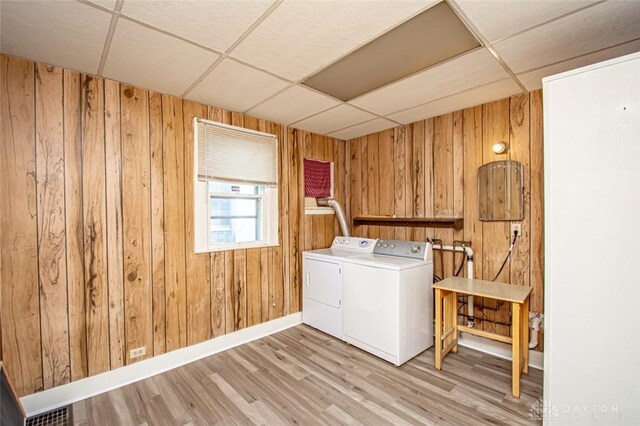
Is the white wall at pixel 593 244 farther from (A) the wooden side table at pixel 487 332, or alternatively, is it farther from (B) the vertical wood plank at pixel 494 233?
(B) the vertical wood plank at pixel 494 233

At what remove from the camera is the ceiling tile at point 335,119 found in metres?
2.91

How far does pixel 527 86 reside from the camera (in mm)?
2348

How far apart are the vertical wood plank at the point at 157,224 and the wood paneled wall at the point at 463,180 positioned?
2407 millimetres

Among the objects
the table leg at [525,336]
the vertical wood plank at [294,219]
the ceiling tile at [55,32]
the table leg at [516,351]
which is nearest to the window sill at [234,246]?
the vertical wood plank at [294,219]

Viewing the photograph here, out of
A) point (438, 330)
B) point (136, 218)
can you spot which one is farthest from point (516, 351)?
point (136, 218)

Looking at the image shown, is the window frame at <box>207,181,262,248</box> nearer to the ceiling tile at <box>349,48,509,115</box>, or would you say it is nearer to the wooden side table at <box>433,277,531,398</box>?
the ceiling tile at <box>349,48,509,115</box>

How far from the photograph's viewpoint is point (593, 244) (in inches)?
59.6

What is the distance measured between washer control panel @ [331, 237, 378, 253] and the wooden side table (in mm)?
937

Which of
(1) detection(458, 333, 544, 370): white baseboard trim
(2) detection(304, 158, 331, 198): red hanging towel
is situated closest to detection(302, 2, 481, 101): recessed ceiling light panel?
(2) detection(304, 158, 331, 198): red hanging towel

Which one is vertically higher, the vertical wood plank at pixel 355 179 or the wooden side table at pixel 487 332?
the vertical wood plank at pixel 355 179

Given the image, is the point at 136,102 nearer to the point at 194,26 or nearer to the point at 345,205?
the point at 194,26

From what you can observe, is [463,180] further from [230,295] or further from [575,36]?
[230,295]

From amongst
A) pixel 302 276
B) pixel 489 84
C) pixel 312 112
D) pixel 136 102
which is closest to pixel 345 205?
pixel 302 276

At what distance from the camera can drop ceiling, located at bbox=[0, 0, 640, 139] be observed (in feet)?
4.73
